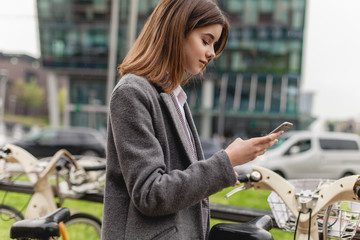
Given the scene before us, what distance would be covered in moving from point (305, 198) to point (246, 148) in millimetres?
660

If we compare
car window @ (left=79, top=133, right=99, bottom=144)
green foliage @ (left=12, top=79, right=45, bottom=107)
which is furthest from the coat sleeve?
green foliage @ (left=12, top=79, right=45, bottom=107)

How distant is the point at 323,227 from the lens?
5.47 feet

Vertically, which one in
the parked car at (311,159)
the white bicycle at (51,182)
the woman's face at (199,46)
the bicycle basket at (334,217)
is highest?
the woman's face at (199,46)

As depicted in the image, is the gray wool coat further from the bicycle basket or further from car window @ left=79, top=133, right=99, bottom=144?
car window @ left=79, top=133, right=99, bottom=144

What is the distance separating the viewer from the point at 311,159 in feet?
36.3

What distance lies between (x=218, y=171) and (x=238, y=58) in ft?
111

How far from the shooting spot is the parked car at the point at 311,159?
11.0 metres

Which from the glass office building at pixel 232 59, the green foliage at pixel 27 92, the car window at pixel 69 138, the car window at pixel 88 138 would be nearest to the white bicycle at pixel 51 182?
the car window at pixel 88 138

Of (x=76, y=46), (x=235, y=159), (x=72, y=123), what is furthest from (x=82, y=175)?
(x=72, y=123)

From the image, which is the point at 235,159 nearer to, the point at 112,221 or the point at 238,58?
the point at 112,221

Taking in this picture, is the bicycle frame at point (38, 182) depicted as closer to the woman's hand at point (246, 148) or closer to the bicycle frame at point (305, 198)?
the bicycle frame at point (305, 198)

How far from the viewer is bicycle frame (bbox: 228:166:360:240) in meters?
1.49

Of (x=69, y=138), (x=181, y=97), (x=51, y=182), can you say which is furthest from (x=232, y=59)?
(x=181, y=97)

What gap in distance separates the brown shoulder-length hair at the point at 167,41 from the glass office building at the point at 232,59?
3115 cm
